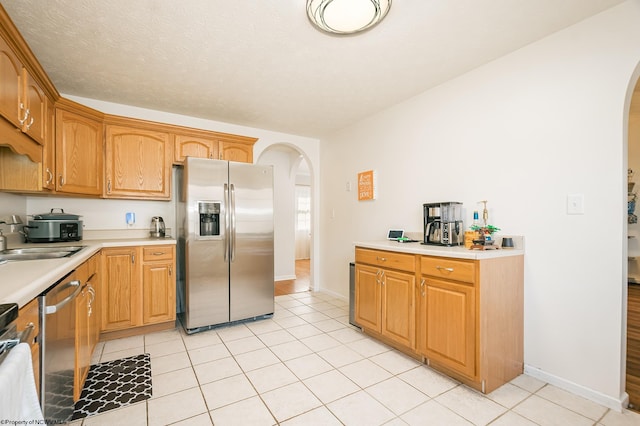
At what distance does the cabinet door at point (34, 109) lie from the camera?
6.25 feet

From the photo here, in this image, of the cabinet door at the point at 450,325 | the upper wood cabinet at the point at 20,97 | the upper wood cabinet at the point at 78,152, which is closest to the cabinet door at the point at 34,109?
the upper wood cabinet at the point at 20,97

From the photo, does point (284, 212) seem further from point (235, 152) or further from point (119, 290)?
point (119, 290)

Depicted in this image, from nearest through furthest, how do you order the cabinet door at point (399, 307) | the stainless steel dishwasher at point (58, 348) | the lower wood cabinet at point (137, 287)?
the stainless steel dishwasher at point (58, 348), the cabinet door at point (399, 307), the lower wood cabinet at point (137, 287)

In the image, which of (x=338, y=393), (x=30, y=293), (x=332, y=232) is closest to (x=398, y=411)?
(x=338, y=393)

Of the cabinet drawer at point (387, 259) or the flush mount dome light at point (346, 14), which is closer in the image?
the flush mount dome light at point (346, 14)

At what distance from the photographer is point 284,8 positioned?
178cm

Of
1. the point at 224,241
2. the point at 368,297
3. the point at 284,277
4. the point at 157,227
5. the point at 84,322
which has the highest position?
the point at 157,227

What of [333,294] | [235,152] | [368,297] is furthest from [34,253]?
[333,294]

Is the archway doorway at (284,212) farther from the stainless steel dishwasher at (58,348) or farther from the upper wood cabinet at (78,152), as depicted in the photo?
the stainless steel dishwasher at (58,348)

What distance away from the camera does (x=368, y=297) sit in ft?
9.09

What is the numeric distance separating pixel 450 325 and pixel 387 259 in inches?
28.5

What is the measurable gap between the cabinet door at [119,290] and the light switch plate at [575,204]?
359 centimetres

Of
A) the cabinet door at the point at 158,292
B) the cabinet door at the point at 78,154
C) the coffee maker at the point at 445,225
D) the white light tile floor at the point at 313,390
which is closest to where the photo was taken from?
the white light tile floor at the point at 313,390

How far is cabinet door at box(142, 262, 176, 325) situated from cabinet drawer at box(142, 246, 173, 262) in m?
0.06
